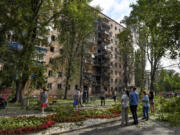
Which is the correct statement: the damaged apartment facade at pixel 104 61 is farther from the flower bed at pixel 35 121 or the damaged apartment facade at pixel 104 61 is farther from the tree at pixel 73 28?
the flower bed at pixel 35 121

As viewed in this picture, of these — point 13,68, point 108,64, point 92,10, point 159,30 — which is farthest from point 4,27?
point 108,64

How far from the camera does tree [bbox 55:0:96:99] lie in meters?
18.3

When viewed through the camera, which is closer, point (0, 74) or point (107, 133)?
point (0, 74)

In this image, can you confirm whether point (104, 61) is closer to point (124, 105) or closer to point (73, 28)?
point (73, 28)

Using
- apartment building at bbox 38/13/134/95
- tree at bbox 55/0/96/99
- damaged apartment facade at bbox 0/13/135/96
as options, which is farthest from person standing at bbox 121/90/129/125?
apartment building at bbox 38/13/134/95

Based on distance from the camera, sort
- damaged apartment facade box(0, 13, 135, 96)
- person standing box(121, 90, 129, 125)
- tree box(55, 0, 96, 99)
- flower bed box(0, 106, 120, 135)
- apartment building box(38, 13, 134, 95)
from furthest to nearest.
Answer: apartment building box(38, 13, 134, 95) < damaged apartment facade box(0, 13, 135, 96) < tree box(55, 0, 96, 99) < person standing box(121, 90, 129, 125) < flower bed box(0, 106, 120, 135)

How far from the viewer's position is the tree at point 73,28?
18.3 meters

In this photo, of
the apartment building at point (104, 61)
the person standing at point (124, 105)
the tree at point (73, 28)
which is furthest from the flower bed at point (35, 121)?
the apartment building at point (104, 61)

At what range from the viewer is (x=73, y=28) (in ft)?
89.8

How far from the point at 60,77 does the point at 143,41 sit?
816 inches

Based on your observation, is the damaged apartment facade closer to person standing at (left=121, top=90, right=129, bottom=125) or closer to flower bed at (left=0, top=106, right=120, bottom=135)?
flower bed at (left=0, top=106, right=120, bottom=135)

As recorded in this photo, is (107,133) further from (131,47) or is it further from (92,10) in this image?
(131,47)

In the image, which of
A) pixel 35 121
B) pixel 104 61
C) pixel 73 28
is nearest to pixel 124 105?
pixel 35 121

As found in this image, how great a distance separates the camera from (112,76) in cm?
5400
